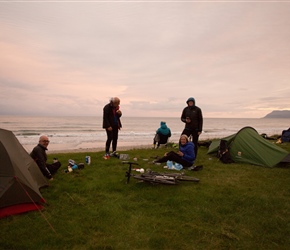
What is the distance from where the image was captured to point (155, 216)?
182 inches

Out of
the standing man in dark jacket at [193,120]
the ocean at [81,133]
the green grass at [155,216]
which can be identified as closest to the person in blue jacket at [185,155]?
the green grass at [155,216]

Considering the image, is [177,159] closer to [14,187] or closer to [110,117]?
[110,117]

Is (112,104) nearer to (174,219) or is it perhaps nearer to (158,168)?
(158,168)

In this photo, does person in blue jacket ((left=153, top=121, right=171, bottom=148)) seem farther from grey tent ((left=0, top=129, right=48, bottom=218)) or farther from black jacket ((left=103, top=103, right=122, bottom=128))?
grey tent ((left=0, top=129, right=48, bottom=218))

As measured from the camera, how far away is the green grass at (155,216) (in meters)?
3.73

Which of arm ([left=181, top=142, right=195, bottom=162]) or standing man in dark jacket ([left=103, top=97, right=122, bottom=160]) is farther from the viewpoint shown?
standing man in dark jacket ([left=103, top=97, right=122, bottom=160])

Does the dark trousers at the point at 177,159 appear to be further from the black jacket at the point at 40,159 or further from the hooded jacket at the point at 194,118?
the black jacket at the point at 40,159

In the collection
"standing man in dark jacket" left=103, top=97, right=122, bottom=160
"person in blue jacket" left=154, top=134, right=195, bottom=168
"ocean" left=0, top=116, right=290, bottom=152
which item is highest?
"standing man in dark jacket" left=103, top=97, right=122, bottom=160

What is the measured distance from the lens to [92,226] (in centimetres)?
419

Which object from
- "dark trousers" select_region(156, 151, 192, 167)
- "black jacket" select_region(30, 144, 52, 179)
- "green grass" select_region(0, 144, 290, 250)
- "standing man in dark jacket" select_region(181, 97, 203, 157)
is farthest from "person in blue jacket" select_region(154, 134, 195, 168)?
"black jacket" select_region(30, 144, 52, 179)

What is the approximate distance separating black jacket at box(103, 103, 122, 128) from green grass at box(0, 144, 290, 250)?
8.76 ft

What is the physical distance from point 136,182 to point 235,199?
2760 millimetres

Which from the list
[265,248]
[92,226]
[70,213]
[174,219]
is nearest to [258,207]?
[265,248]

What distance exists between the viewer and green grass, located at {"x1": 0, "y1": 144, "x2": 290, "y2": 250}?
147 inches
